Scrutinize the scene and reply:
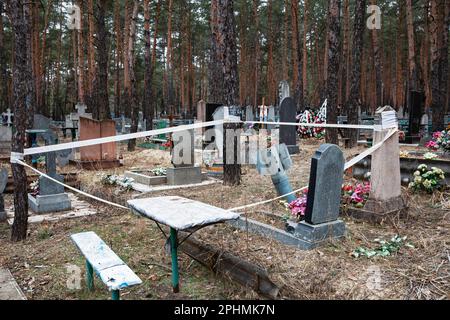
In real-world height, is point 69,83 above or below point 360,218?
above

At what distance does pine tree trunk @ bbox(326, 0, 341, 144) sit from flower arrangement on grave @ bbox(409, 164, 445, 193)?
566 centimetres

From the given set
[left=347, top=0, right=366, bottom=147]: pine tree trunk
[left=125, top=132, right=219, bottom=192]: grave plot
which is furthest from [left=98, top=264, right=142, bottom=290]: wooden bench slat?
[left=347, top=0, right=366, bottom=147]: pine tree trunk

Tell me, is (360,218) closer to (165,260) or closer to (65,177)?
(165,260)

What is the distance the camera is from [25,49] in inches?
212

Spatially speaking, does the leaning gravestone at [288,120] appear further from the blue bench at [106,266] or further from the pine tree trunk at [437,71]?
the blue bench at [106,266]

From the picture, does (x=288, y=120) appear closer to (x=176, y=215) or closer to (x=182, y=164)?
(x=182, y=164)

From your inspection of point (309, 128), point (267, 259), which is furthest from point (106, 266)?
point (309, 128)

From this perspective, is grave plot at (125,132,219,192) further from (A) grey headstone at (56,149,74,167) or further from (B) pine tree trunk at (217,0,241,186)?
(A) grey headstone at (56,149,74,167)

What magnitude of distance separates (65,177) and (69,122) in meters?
14.0

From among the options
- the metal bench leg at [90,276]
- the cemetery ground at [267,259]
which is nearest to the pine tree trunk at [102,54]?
the cemetery ground at [267,259]

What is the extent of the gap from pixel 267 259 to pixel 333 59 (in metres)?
10.4

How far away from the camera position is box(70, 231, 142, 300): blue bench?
9.29ft

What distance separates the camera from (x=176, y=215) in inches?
135

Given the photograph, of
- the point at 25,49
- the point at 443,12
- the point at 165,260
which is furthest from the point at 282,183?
the point at 443,12
